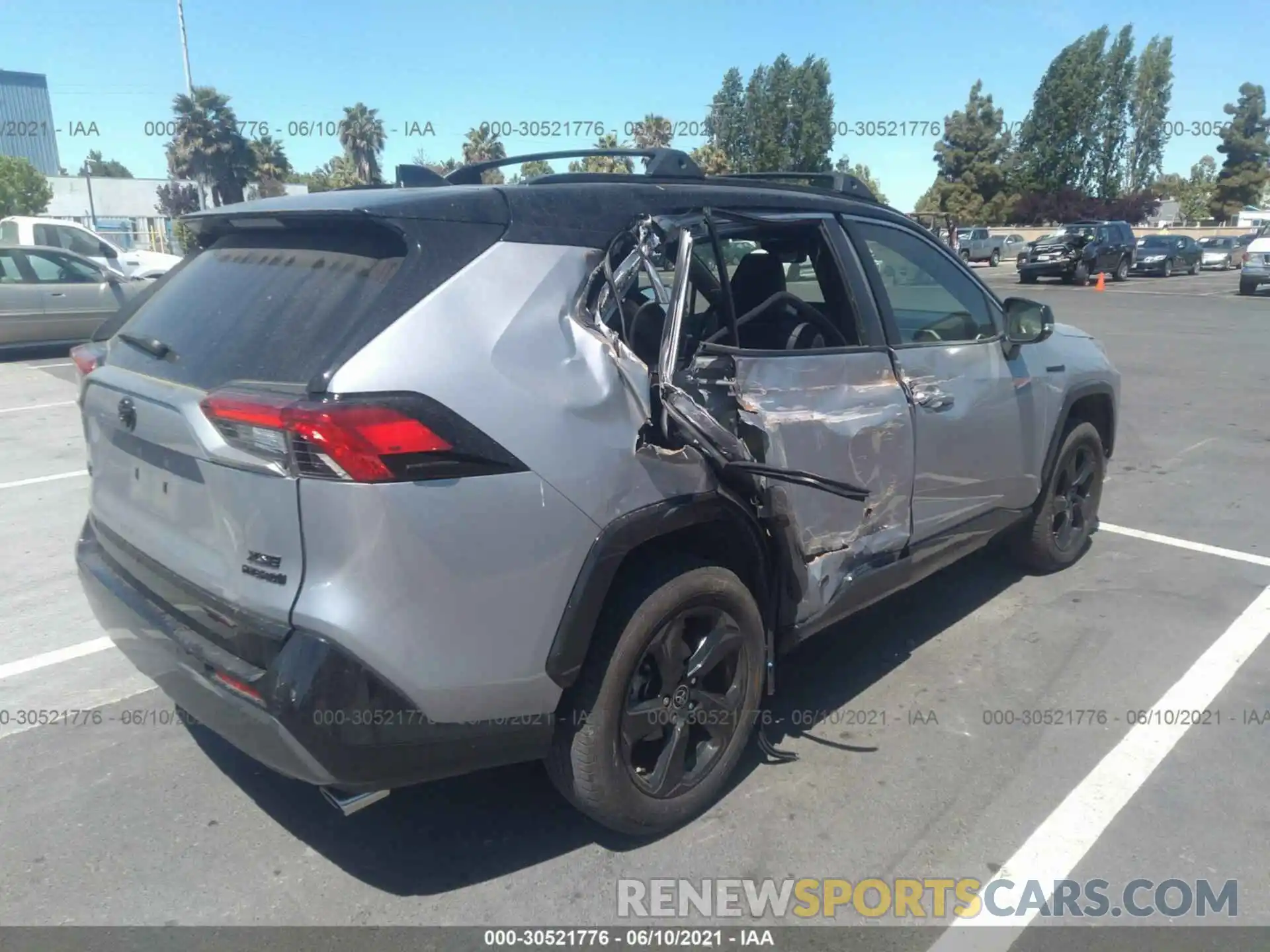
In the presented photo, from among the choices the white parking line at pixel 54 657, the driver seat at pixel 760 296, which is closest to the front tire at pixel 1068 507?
A: the driver seat at pixel 760 296

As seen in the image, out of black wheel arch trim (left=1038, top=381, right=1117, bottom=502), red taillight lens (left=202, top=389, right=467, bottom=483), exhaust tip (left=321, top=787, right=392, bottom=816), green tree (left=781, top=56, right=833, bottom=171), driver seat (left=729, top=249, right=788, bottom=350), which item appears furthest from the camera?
green tree (left=781, top=56, right=833, bottom=171)

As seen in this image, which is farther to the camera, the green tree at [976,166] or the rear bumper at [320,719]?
the green tree at [976,166]

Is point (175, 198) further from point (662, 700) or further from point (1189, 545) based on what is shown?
point (662, 700)

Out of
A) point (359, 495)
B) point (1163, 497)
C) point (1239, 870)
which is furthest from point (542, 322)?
point (1163, 497)

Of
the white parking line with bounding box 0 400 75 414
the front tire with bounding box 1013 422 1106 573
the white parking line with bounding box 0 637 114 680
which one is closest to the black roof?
the white parking line with bounding box 0 637 114 680

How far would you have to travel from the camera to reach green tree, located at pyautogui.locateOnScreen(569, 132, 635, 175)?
3986mm

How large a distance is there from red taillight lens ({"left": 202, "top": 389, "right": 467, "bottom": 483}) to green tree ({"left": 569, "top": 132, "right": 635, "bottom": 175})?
1.45 meters

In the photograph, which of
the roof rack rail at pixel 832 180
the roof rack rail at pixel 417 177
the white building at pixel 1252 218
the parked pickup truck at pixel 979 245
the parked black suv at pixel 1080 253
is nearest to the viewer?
the roof rack rail at pixel 417 177

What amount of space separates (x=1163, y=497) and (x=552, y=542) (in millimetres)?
5788

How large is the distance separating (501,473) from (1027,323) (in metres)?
2.99

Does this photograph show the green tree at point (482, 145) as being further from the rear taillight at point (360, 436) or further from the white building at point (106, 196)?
the rear taillight at point (360, 436)

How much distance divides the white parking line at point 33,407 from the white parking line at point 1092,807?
1033 centimetres

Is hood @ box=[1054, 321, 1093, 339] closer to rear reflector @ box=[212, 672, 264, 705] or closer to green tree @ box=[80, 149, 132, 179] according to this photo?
rear reflector @ box=[212, 672, 264, 705]

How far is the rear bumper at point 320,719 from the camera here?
229 cm
